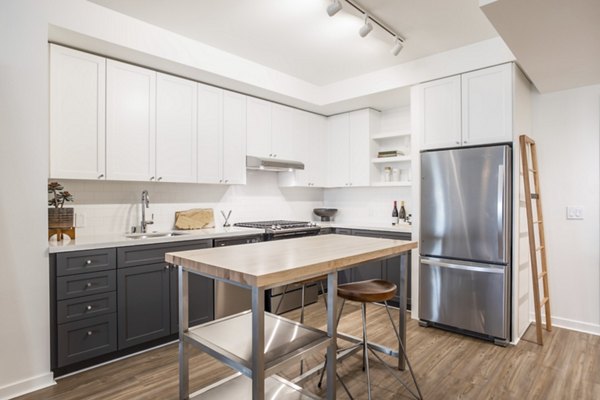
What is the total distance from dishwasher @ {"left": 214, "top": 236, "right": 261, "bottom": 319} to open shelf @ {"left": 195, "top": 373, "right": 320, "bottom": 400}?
4.55 feet

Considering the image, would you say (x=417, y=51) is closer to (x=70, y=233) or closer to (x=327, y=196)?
(x=327, y=196)

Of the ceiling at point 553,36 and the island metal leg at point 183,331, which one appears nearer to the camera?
the island metal leg at point 183,331

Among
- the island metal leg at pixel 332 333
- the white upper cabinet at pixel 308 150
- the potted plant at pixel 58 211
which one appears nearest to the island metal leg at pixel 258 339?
the island metal leg at pixel 332 333

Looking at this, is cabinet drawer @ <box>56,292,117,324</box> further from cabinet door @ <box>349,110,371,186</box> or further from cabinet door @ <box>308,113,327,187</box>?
cabinet door @ <box>349,110,371,186</box>

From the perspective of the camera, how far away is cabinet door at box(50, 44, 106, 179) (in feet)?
8.66

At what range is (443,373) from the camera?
2527 millimetres

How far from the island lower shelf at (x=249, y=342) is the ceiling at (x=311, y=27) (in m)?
2.23

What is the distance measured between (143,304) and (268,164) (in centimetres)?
197

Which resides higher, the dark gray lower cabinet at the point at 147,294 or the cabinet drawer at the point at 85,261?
the cabinet drawer at the point at 85,261

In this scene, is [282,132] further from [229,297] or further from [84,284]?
[84,284]

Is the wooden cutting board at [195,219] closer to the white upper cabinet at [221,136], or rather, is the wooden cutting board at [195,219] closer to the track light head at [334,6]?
the white upper cabinet at [221,136]

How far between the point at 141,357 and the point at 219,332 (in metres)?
1.36

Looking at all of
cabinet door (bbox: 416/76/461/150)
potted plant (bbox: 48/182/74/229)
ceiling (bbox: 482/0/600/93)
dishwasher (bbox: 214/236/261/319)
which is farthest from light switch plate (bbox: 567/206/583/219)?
potted plant (bbox: 48/182/74/229)

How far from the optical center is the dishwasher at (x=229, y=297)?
3.31m
